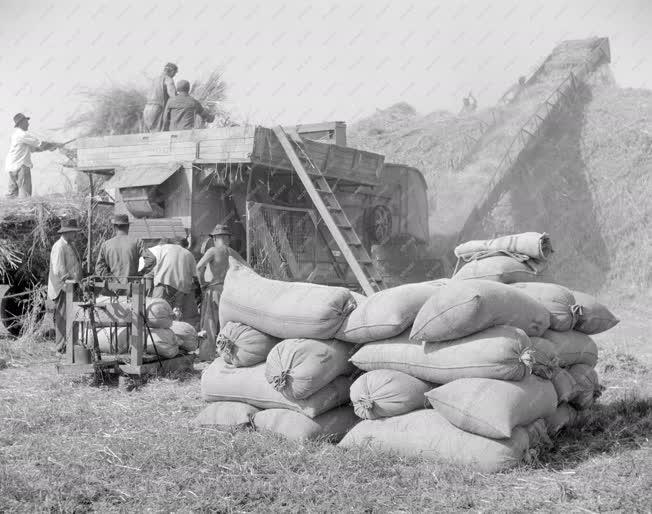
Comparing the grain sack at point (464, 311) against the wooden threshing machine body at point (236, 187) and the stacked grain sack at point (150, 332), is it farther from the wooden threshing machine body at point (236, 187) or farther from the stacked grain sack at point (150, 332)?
the wooden threshing machine body at point (236, 187)

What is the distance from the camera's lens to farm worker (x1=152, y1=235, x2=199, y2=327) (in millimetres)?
8344

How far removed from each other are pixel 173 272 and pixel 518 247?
4.56m

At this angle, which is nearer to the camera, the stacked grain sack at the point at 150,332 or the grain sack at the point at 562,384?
the grain sack at the point at 562,384

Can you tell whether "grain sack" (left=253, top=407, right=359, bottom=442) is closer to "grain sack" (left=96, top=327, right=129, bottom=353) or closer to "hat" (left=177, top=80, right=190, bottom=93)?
"grain sack" (left=96, top=327, right=129, bottom=353)

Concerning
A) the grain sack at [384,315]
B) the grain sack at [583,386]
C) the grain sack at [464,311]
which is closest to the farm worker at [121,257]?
the grain sack at [384,315]

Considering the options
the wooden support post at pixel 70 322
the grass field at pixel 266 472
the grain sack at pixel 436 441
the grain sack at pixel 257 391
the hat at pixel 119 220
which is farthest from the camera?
the hat at pixel 119 220

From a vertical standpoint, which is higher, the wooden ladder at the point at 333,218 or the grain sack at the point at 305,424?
the wooden ladder at the point at 333,218

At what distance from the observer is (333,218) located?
965 centimetres

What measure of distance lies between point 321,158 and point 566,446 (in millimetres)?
6747

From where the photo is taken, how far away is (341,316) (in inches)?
178

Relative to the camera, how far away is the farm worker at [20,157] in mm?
10430

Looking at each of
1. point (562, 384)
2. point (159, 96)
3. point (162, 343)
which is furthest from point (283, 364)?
point (159, 96)

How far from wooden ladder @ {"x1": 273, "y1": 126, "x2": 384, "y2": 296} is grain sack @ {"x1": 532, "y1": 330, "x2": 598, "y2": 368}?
4.07 meters

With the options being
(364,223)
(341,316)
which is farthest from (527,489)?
(364,223)
